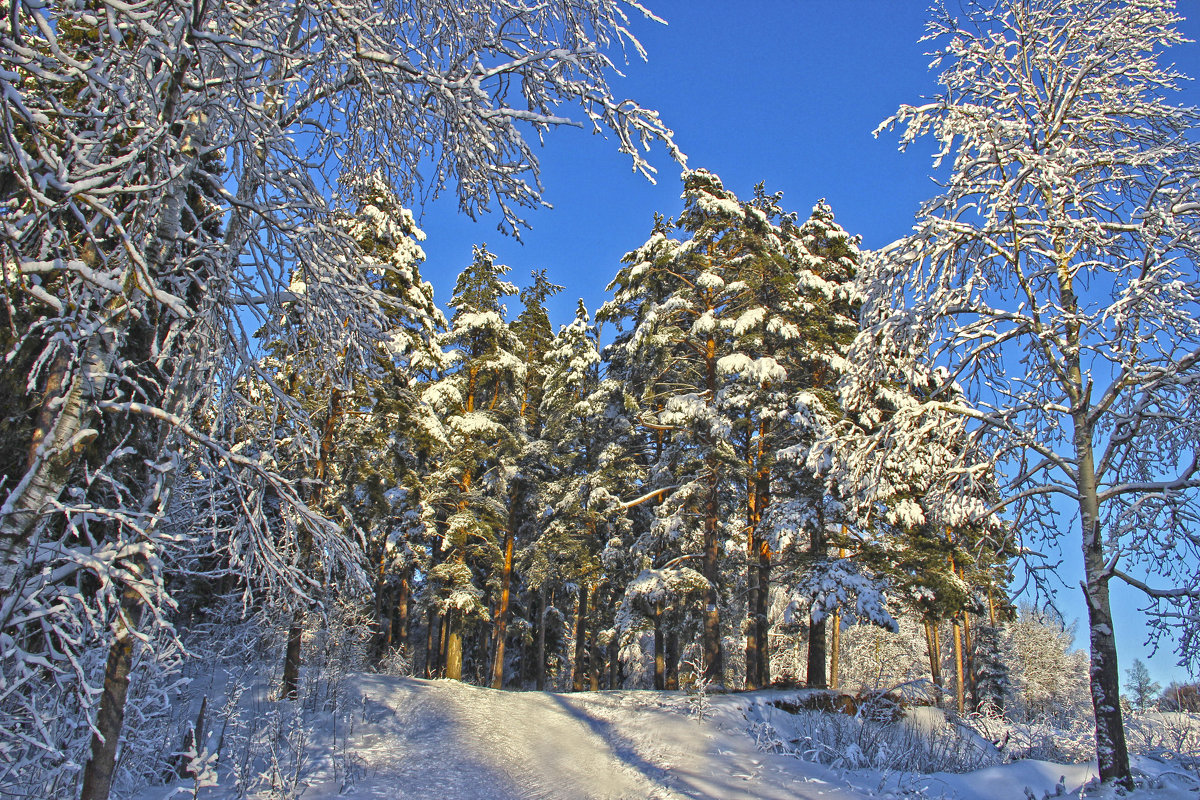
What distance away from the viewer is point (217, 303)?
3.88m

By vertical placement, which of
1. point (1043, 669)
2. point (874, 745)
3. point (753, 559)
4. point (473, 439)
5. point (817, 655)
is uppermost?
point (473, 439)

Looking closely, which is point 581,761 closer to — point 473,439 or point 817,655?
point 817,655

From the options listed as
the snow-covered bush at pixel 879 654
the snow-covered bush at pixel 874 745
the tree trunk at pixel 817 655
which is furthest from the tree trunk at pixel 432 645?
the snow-covered bush at pixel 879 654

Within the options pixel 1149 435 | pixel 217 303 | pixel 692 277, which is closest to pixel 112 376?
pixel 217 303

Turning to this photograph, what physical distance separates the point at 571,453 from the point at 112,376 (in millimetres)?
20091

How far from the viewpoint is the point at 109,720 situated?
3.64 m

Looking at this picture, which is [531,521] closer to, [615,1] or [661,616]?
[661,616]

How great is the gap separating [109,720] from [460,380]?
1794 cm

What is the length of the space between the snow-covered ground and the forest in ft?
2.46

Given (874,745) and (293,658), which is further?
(293,658)

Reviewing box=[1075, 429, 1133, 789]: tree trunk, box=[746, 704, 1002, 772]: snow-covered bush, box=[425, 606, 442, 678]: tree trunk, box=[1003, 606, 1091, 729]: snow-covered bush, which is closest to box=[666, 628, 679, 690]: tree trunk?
box=[425, 606, 442, 678]: tree trunk

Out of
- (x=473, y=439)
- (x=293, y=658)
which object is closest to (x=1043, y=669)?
(x=473, y=439)

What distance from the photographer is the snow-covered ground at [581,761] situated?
626 centimetres

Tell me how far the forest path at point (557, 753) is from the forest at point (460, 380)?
150 centimetres
